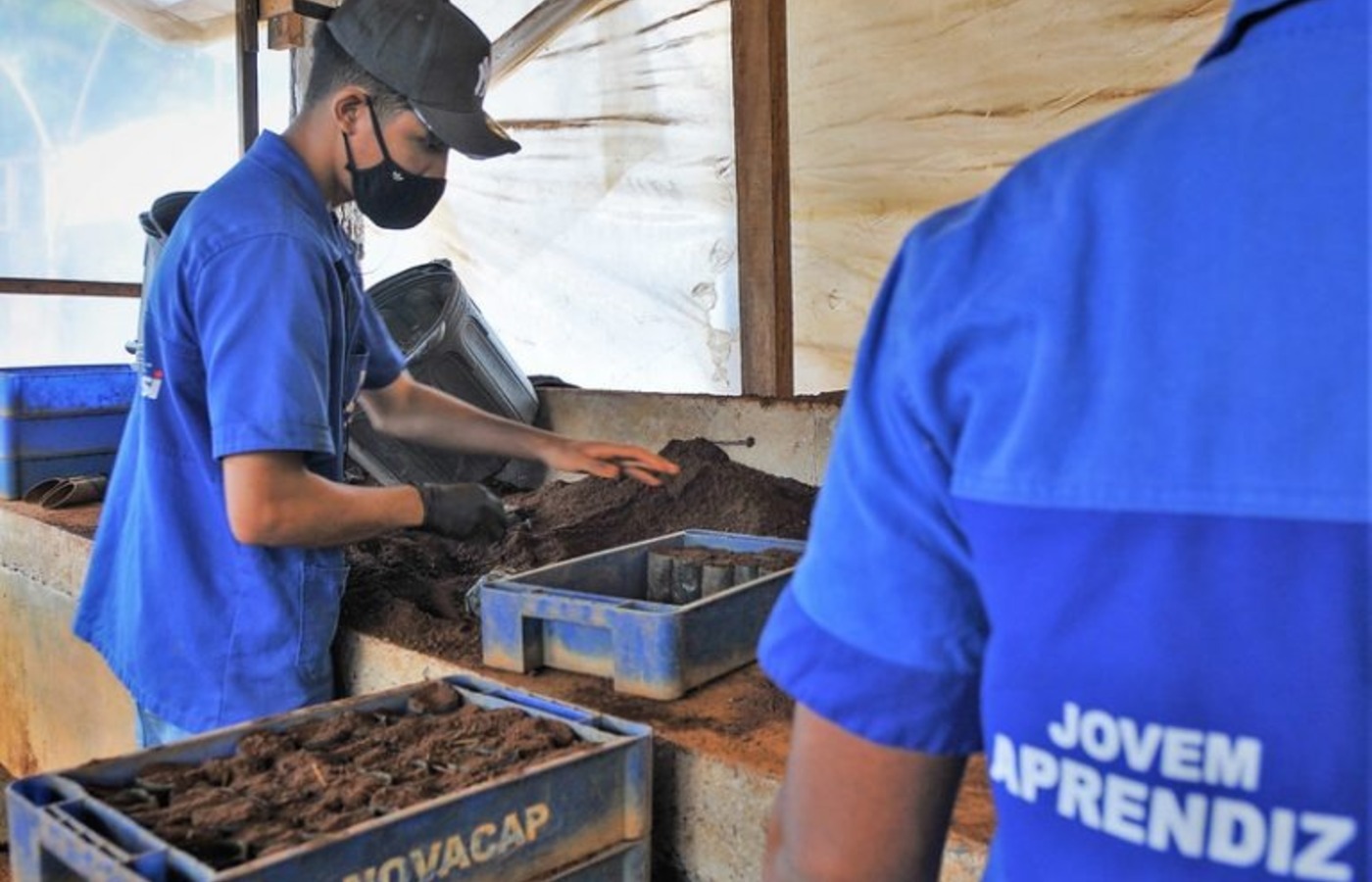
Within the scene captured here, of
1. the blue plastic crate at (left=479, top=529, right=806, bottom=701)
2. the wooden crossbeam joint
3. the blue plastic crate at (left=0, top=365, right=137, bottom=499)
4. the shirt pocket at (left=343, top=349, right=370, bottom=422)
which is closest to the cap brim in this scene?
the shirt pocket at (left=343, top=349, right=370, bottom=422)

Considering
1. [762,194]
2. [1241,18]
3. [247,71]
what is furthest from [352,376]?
[247,71]

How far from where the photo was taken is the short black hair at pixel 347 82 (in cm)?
216

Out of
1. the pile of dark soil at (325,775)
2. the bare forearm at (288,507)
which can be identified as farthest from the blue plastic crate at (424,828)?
the bare forearm at (288,507)

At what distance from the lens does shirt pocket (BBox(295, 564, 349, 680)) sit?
6.86 ft

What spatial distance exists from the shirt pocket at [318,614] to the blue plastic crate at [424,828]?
305 mm

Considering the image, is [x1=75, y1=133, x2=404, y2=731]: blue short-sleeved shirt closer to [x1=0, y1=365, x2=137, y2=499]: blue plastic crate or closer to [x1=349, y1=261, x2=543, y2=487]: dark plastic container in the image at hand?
[x1=349, y1=261, x2=543, y2=487]: dark plastic container

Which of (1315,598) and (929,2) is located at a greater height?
(929,2)

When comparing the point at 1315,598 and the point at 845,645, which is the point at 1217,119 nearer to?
the point at 1315,598

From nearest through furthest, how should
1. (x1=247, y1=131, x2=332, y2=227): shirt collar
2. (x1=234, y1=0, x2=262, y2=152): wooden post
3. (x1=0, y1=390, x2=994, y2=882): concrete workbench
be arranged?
(x1=0, y1=390, x2=994, y2=882): concrete workbench, (x1=247, y1=131, x2=332, y2=227): shirt collar, (x1=234, y1=0, x2=262, y2=152): wooden post

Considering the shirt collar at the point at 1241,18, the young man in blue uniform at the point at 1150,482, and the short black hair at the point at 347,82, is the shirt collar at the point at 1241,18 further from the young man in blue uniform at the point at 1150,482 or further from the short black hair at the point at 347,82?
the short black hair at the point at 347,82

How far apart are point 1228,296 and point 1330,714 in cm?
19

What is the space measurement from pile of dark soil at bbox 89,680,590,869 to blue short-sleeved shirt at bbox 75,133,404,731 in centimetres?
34

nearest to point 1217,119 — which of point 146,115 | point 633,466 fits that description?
point 633,466

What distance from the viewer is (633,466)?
8.05 feet
